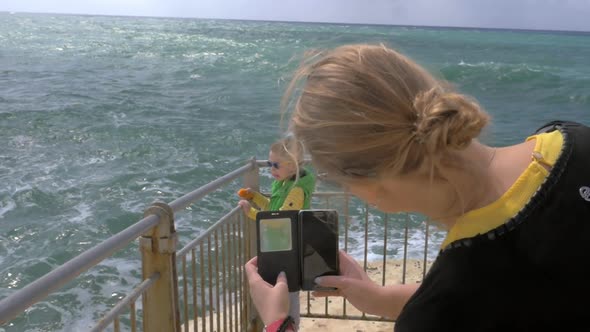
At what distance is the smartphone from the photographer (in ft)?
6.25

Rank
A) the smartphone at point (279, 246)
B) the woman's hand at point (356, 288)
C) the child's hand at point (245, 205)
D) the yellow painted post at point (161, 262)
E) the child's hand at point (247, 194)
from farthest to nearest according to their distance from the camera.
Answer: the child's hand at point (247, 194) → the child's hand at point (245, 205) → the yellow painted post at point (161, 262) → the smartphone at point (279, 246) → the woman's hand at point (356, 288)

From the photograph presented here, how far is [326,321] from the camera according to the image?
4668mm

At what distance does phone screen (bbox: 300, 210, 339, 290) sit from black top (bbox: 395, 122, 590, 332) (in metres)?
0.84

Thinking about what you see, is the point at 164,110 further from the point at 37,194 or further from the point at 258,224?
the point at 258,224

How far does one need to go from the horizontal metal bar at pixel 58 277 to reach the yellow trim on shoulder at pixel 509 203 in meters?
1.06

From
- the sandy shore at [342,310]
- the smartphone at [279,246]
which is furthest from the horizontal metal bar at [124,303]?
the sandy shore at [342,310]

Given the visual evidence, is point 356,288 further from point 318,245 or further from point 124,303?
point 124,303

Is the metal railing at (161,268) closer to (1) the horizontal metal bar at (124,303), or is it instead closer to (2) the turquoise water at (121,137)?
(1) the horizontal metal bar at (124,303)

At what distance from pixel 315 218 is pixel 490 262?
1079mm

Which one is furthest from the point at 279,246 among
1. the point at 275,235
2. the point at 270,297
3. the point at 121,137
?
the point at 121,137

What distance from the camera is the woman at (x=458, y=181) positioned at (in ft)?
3.47

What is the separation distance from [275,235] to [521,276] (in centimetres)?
111

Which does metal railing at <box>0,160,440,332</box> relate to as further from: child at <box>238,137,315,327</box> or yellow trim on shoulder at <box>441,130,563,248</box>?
yellow trim on shoulder at <box>441,130,563,248</box>

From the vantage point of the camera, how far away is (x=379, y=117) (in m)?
1.13
